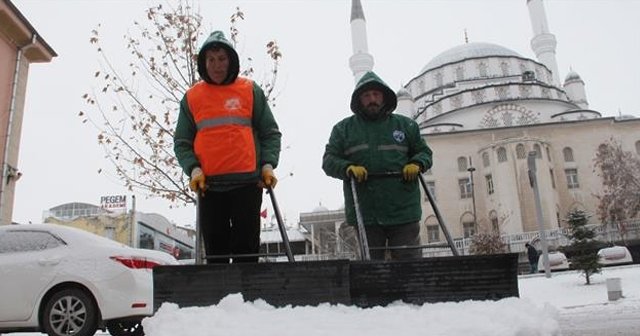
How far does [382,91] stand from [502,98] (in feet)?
170

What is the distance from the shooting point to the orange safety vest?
3.86 metres

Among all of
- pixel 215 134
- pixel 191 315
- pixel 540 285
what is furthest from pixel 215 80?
pixel 540 285

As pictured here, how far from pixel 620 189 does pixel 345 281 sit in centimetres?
3789

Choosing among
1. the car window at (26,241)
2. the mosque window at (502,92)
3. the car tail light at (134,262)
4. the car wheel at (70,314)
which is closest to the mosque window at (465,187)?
the mosque window at (502,92)

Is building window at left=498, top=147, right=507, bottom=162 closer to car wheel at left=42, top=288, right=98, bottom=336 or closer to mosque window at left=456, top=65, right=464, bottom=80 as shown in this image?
mosque window at left=456, top=65, right=464, bottom=80

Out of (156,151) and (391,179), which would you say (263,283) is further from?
(156,151)

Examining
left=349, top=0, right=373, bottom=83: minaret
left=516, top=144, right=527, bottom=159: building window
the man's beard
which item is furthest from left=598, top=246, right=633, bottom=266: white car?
left=349, top=0, right=373, bottom=83: minaret

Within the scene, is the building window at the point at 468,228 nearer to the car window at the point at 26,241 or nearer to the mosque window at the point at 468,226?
the mosque window at the point at 468,226

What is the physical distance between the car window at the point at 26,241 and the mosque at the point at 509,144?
32.7 meters

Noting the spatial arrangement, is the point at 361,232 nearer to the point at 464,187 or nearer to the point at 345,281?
the point at 345,281

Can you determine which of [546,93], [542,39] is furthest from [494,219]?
[542,39]

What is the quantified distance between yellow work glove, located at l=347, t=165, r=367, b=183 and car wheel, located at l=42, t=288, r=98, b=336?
359cm

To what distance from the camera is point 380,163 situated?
4.46 m

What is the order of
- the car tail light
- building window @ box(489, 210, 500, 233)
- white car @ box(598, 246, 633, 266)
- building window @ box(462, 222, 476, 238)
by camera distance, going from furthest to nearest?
building window @ box(462, 222, 476, 238) < building window @ box(489, 210, 500, 233) < white car @ box(598, 246, 633, 266) < the car tail light
